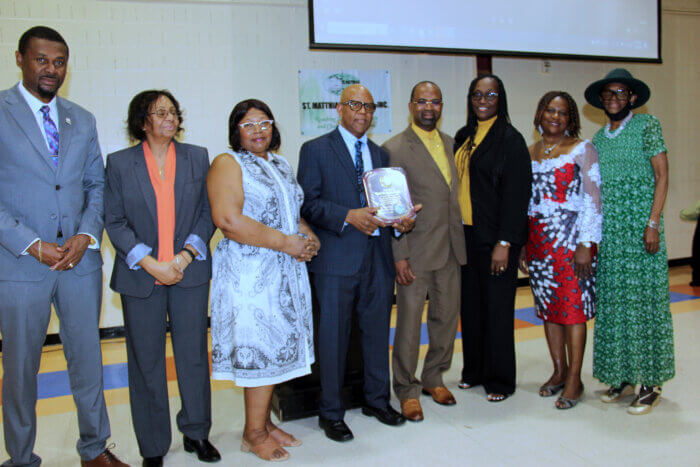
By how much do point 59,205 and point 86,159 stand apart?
10.5 inches

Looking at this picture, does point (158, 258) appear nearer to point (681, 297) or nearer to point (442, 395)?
point (442, 395)

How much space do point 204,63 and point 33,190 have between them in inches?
125

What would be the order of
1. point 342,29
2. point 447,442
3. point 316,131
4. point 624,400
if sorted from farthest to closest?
1. point 316,131
2. point 342,29
3. point 624,400
4. point 447,442

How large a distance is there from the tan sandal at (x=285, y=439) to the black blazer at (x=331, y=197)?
88 cm

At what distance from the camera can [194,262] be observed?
104 inches

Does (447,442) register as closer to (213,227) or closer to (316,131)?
(213,227)

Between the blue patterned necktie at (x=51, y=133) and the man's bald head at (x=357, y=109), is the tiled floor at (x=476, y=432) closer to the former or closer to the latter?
the blue patterned necktie at (x=51, y=133)

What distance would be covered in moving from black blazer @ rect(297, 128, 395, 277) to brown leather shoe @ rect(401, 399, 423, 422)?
89 centimetres

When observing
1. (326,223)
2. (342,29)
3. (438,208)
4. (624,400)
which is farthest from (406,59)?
(624,400)

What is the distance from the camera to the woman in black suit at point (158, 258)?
2.54 metres

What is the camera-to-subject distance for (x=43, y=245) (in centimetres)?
237

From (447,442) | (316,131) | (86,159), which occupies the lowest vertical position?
(447,442)

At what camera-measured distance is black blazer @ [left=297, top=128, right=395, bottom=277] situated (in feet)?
9.59

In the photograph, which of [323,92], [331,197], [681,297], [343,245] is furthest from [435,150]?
[681,297]
